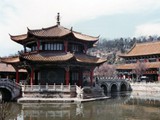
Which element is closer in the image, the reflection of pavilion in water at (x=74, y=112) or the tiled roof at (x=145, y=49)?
the reflection of pavilion in water at (x=74, y=112)

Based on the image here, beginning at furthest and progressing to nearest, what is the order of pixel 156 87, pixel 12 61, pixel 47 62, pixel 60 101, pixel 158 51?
pixel 158 51
pixel 156 87
pixel 12 61
pixel 47 62
pixel 60 101

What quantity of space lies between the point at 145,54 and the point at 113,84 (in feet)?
41.0

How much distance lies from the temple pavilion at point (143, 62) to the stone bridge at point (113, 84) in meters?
5.22

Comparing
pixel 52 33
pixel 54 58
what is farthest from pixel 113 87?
pixel 54 58

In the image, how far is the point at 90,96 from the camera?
3934 centimetres

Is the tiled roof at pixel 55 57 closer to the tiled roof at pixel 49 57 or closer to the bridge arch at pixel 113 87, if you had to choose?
the tiled roof at pixel 49 57

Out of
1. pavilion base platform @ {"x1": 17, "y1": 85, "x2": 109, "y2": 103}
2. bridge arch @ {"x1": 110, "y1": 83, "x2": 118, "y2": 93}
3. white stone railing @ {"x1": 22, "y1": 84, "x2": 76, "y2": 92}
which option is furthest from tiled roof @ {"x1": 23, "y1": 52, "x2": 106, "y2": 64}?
bridge arch @ {"x1": 110, "y1": 83, "x2": 118, "y2": 93}

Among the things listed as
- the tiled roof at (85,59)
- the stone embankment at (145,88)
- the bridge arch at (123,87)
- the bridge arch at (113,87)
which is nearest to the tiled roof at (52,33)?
the tiled roof at (85,59)

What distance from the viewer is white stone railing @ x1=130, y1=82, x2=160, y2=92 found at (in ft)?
188

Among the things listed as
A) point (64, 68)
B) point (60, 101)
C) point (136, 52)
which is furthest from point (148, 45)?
point (60, 101)

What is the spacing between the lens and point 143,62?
225ft

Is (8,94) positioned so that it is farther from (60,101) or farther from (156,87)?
(156,87)

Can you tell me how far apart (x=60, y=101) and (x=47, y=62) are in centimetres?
596

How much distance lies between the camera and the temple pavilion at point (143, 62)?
64.8 meters
